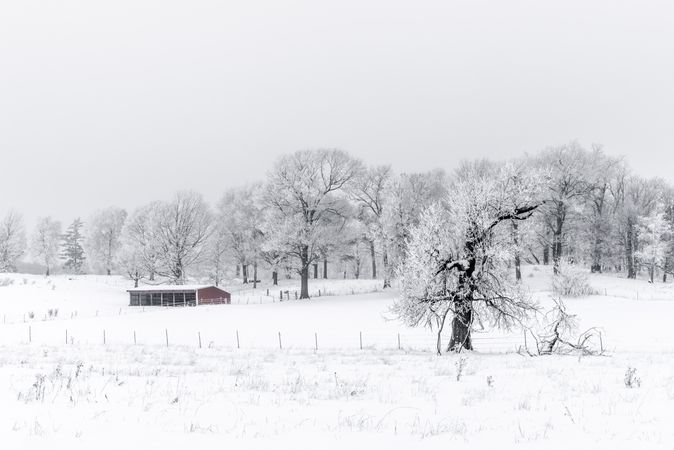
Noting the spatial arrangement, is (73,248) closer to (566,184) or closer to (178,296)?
(178,296)

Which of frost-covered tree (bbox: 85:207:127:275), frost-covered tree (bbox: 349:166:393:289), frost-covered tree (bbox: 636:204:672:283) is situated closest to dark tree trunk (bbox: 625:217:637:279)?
frost-covered tree (bbox: 636:204:672:283)

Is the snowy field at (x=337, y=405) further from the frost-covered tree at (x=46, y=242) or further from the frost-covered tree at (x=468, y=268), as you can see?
the frost-covered tree at (x=46, y=242)

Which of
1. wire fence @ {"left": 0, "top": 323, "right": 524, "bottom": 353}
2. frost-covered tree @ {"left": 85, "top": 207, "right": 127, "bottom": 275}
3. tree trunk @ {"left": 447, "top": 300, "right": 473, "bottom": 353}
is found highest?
frost-covered tree @ {"left": 85, "top": 207, "right": 127, "bottom": 275}

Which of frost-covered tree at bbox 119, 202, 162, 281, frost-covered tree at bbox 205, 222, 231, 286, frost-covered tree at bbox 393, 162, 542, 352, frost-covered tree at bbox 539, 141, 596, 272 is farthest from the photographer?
frost-covered tree at bbox 205, 222, 231, 286

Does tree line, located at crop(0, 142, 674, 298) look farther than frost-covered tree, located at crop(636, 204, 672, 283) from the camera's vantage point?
No

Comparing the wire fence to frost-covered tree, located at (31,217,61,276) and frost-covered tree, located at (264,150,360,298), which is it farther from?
frost-covered tree, located at (31,217,61,276)

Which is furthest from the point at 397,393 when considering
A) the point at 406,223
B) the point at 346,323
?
the point at 406,223

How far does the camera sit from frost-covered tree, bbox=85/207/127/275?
92250 millimetres

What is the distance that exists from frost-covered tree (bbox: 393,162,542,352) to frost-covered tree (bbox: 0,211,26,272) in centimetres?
8949

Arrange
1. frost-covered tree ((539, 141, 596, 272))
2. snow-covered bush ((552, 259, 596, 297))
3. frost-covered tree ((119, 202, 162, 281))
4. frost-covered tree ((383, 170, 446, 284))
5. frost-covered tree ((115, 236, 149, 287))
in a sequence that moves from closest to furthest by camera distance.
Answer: snow-covered bush ((552, 259, 596, 297))
frost-covered tree ((383, 170, 446, 284))
frost-covered tree ((539, 141, 596, 272))
frost-covered tree ((119, 202, 162, 281))
frost-covered tree ((115, 236, 149, 287))

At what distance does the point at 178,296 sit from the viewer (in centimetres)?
6022

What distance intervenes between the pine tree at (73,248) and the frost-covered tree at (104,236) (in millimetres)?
9984

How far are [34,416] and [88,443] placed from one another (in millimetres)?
1841

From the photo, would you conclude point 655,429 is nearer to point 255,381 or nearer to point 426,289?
point 255,381
